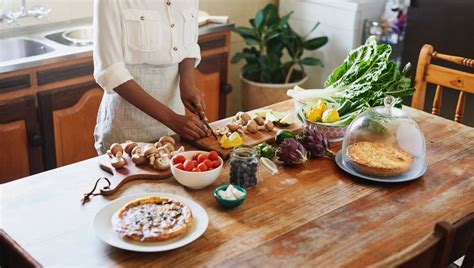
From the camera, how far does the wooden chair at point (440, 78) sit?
2440 mm

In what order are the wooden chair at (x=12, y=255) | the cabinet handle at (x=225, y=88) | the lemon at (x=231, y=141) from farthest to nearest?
the cabinet handle at (x=225, y=88) → the lemon at (x=231, y=141) → the wooden chair at (x=12, y=255)

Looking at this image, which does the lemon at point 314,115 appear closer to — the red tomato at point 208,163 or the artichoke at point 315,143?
the artichoke at point 315,143

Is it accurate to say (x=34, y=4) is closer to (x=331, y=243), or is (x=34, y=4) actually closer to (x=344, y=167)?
(x=344, y=167)

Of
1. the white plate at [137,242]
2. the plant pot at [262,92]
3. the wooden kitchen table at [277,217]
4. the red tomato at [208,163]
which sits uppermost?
the red tomato at [208,163]

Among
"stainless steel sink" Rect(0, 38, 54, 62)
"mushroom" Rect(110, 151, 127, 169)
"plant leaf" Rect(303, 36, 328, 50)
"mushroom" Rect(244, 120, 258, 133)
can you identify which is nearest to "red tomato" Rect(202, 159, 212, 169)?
"mushroom" Rect(110, 151, 127, 169)

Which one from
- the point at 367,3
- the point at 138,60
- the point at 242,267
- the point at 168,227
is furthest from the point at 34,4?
the point at 242,267

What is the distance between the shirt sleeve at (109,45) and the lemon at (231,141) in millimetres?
381

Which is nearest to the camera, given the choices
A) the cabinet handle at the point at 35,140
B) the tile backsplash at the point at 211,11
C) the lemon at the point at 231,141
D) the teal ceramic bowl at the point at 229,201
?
the teal ceramic bowl at the point at 229,201

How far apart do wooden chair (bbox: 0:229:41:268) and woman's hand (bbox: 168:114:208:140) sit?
0.69 metres

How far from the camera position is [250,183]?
171 centimetres

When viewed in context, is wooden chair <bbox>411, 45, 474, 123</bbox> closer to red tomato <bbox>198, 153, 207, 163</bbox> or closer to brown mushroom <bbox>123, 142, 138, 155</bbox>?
red tomato <bbox>198, 153, 207, 163</bbox>

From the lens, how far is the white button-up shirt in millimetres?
1979

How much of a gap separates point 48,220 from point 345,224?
74 cm

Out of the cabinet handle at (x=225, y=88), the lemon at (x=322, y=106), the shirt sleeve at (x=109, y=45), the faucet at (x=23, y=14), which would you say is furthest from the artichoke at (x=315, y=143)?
the faucet at (x=23, y=14)
